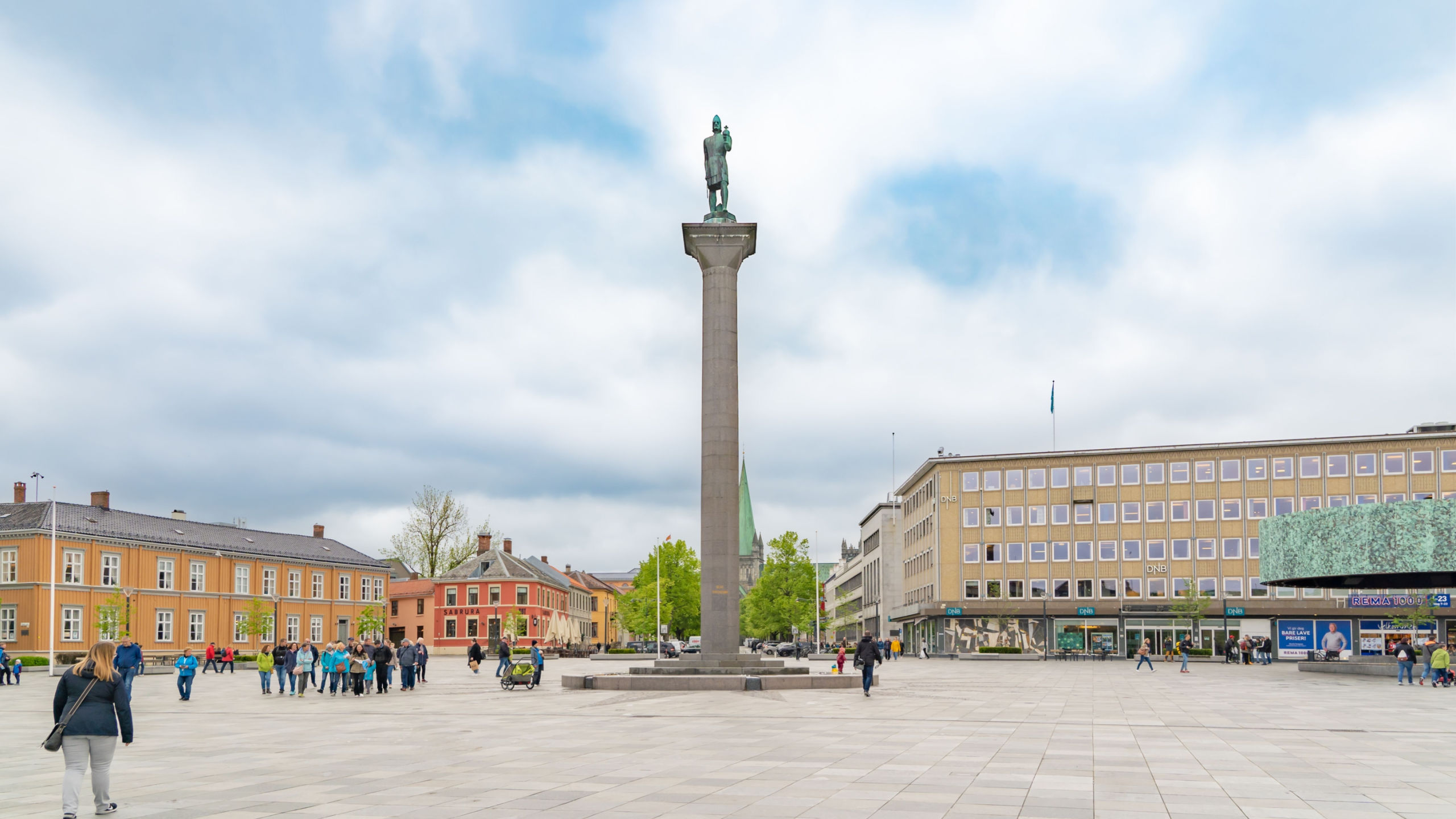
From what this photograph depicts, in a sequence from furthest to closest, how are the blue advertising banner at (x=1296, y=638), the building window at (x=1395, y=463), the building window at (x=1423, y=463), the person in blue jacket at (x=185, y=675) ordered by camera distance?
the building window at (x=1395, y=463) → the building window at (x=1423, y=463) → the blue advertising banner at (x=1296, y=638) → the person in blue jacket at (x=185, y=675)

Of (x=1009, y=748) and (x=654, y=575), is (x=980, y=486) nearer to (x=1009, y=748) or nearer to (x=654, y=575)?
(x=654, y=575)

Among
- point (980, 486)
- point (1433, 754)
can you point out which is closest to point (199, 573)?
point (980, 486)

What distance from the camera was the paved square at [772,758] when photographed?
38.9 feet

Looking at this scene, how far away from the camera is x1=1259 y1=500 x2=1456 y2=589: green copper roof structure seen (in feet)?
134

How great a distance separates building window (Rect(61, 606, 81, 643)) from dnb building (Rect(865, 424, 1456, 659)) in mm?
57096

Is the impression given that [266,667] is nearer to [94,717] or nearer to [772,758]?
[772,758]

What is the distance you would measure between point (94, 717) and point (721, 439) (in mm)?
25732

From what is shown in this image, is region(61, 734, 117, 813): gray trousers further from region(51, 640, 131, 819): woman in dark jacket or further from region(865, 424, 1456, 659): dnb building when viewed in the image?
region(865, 424, 1456, 659): dnb building

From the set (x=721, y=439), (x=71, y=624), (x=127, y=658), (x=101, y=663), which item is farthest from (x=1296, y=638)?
(x=101, y=663)

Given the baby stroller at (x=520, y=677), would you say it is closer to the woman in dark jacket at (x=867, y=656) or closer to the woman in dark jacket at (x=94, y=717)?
the woman in dark jacket at (x=867, y=656)

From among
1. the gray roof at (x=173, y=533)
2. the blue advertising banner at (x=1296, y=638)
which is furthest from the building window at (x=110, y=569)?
the blue advertising banner at (x=1296, y=638)

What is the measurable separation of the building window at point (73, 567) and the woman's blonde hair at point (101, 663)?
6552 centimetres

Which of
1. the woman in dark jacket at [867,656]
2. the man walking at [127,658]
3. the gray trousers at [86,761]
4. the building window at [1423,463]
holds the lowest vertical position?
the woman in dark jacket at [867,656]

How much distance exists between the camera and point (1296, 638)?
79.7 m
